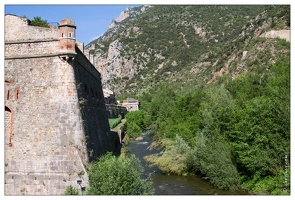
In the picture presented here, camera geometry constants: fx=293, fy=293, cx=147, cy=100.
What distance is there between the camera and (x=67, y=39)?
14.4 metres

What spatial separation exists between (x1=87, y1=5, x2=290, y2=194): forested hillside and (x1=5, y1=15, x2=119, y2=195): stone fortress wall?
34.7 feet

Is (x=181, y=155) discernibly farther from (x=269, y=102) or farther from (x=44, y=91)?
(x=44, y=91)

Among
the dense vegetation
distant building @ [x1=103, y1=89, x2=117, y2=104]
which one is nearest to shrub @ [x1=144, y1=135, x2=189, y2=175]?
the dense vegetation

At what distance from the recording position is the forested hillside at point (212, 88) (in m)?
18.5

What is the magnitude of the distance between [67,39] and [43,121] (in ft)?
13.7

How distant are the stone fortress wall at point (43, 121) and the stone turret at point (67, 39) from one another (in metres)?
0.05

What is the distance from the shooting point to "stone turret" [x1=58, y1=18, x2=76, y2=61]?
46.7ft

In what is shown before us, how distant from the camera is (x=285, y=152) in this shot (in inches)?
663

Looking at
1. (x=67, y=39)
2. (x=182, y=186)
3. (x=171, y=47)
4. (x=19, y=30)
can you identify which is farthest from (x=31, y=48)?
(x=171, y=47)

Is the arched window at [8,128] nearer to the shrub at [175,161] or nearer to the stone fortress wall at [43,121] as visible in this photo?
the stone fortress wall at [43,121]

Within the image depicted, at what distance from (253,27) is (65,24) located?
243 feet

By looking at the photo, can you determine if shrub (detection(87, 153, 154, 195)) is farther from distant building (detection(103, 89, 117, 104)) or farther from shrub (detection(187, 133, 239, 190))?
distant building (detection(103, 89, 117, 104))

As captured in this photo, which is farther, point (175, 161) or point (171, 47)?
point (171, 47)

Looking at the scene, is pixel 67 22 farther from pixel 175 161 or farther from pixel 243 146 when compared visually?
pixel 175 161
